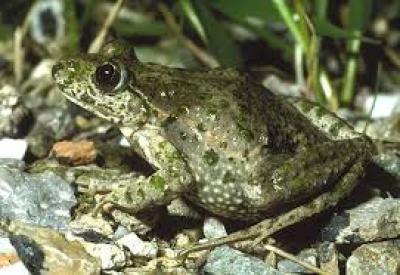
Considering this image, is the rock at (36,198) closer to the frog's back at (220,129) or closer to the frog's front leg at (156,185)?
the frog's front leg at (156,185)

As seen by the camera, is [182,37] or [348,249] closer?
[348,249]

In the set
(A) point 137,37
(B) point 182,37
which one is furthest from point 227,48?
(A) point 137,37

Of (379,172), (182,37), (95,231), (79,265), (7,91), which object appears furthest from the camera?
(182,37)

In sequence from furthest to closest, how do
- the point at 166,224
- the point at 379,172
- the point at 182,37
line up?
the point at 182,37 → the point at 379,172 → the point at 166,224

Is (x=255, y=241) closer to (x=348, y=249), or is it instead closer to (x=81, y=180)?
(x=348, y=249)

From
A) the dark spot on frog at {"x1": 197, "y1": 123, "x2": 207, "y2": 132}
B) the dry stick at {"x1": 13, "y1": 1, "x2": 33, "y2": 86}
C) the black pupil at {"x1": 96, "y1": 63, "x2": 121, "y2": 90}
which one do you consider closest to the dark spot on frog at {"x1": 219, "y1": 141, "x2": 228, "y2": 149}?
the dark spot on frog at {"x1": 197, "y1": 123, "x2": 207, "y2": 132}

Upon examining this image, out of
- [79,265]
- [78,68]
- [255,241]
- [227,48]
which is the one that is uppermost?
[227,48]

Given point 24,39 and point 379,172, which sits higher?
point 379,172
